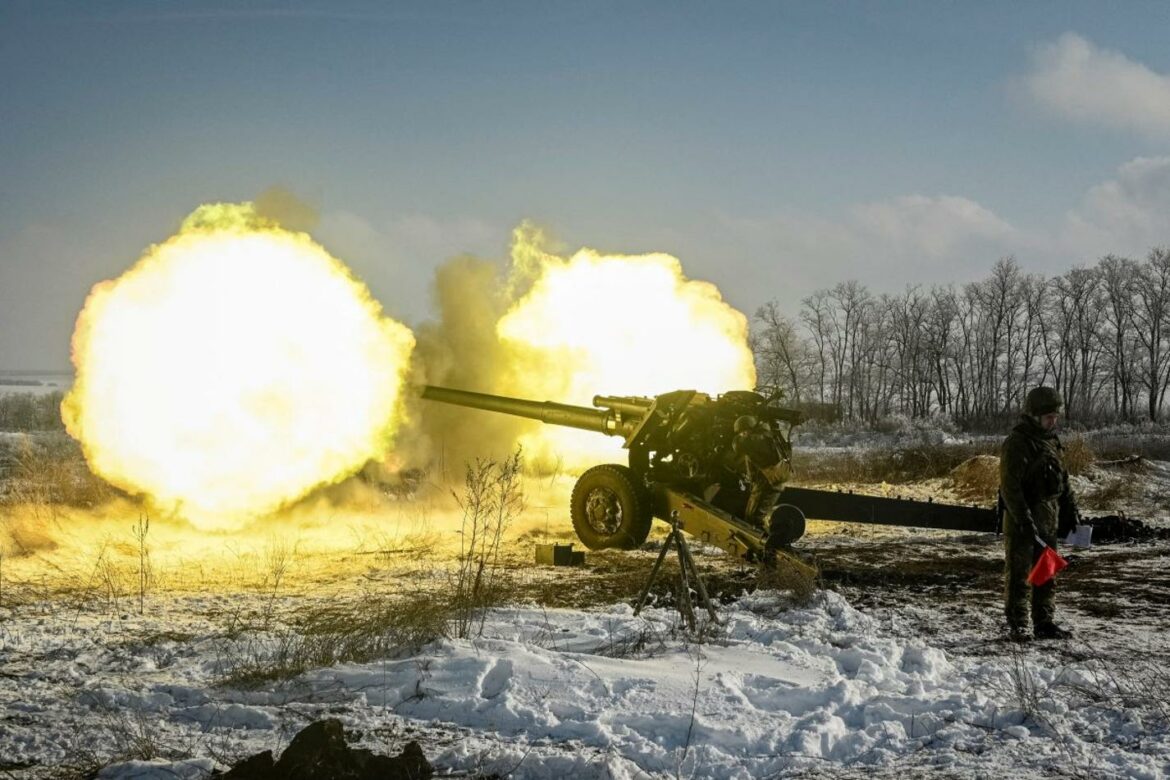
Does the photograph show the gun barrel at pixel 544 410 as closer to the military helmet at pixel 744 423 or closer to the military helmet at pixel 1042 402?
the military helmet at pixel 744 423

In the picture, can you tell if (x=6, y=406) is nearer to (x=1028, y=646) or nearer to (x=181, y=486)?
(x=181, y=486)

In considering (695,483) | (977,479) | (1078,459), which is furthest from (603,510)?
(1078,459)

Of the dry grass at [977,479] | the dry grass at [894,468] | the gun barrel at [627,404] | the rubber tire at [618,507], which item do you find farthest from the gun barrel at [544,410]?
the dry grass at [894,468]

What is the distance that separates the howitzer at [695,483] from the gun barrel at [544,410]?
2 cm

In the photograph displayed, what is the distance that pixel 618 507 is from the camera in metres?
11.8

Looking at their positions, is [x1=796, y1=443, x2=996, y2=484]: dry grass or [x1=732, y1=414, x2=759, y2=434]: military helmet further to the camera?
[x1=796, y1=443, x2=996, y2=484]: dry grass

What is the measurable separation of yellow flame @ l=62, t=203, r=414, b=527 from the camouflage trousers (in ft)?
26.4

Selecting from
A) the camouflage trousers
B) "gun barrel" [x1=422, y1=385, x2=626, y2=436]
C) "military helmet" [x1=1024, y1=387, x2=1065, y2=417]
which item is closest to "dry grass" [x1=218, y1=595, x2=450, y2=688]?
the camouflage trousers

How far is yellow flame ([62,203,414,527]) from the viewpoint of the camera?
36.7 feet

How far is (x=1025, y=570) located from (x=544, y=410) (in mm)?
6552

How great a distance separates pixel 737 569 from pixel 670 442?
1.68 meters

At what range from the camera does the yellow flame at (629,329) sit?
47.0 feet

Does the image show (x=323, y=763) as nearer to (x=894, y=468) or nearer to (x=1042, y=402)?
(x=1042, y=402)

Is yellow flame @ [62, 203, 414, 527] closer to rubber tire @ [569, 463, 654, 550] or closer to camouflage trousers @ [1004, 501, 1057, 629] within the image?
rubber tire @ [569, 463, 654, 550]
